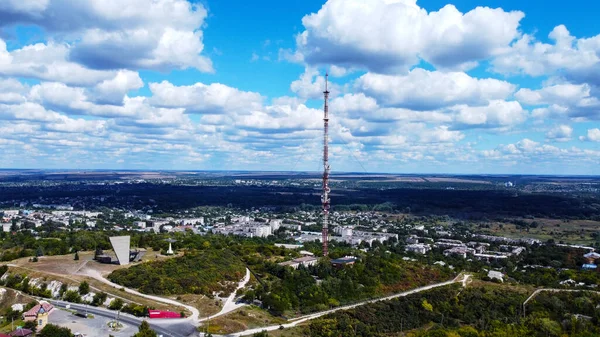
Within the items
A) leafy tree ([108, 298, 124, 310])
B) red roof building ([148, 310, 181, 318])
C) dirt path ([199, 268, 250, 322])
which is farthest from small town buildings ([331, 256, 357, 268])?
leafy tree ([108, 298, 124, 310])

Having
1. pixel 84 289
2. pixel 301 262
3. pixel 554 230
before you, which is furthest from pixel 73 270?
pixel 554 230

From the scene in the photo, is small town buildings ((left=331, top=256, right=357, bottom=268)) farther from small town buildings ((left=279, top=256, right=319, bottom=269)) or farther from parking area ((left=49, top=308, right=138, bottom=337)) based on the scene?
parking area ((left=49, top=308, right=138, bottom=337))

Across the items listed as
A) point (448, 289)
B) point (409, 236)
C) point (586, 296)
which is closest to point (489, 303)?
point (448, 289)

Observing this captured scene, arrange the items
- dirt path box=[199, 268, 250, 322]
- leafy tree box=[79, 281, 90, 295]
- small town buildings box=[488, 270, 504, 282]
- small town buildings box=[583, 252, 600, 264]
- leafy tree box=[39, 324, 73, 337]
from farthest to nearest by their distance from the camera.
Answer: small town buildings box=[583, 252, 600, 264] → small town buildings box=[488, 270, 504, 282] → leafy tree box=[79, 281, 90, 295] → dirt path box=[199, 268, 250, 322] → leafy tree box=[39, 324, 73, 337]

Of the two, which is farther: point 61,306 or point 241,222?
point 241,222

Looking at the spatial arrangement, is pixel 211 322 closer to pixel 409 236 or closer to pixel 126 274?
pixel 126 274

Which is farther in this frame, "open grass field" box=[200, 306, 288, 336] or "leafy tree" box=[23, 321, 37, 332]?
"open grass field" box=[200, 306, 288, 336]

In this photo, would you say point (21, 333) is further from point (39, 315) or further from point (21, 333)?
point (39, 315)
